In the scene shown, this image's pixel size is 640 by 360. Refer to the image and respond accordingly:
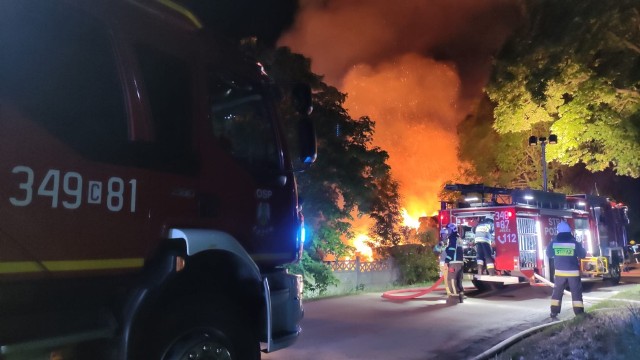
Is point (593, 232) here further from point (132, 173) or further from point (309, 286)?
point (132, 173)

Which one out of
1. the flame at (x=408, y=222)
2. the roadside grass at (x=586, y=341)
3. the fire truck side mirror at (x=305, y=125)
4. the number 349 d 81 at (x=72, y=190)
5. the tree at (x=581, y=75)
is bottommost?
the roadside grass at (x=586, y=341)

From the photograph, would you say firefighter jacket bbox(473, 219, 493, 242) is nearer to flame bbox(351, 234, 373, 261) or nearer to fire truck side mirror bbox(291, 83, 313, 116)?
flame bbox(351, 234, 373, 261)

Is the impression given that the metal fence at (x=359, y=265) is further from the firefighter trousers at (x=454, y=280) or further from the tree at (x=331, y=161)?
the firefighter trousers at (x=454, y=280)

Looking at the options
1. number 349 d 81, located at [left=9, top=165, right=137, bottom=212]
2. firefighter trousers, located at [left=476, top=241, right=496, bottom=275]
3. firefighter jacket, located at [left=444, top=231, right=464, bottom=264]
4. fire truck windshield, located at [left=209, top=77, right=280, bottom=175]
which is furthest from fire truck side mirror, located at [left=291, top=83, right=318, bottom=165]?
firefighter trousers, located at [left=476, top=241, right=496, bottom=275]

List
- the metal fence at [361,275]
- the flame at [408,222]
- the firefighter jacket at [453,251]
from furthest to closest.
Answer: the flame at [408,222] < the metal fence at [361,275] < the firefighter jacket at [453,251]

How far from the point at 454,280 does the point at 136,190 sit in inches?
351

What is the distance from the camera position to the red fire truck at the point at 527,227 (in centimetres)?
1291

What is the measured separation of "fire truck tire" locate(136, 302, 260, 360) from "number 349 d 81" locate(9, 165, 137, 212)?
74cm

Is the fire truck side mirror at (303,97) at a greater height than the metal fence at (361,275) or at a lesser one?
greater

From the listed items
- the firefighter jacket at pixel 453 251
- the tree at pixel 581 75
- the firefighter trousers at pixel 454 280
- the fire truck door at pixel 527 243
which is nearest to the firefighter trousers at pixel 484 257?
the fire truck door at pixel 527 243

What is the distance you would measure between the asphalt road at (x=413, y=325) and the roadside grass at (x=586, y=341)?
1.90 feet

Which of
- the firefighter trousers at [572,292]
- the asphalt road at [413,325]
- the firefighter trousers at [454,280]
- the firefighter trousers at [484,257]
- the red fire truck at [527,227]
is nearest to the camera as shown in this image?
the asphalt road at [413,325]

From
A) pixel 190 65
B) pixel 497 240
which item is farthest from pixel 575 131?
pixel 190 65

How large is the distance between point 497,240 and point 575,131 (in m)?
2.97
